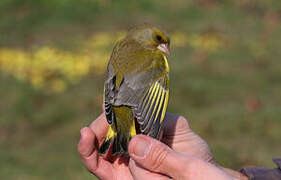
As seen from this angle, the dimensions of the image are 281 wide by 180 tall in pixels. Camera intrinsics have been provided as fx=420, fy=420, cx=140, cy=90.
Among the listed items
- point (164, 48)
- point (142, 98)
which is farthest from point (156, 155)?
point (164, 48)

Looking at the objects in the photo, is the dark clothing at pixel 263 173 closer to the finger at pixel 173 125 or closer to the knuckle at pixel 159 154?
the finger at pixel 173 125

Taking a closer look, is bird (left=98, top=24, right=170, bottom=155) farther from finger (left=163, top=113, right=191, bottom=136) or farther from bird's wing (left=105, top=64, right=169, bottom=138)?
finger (left=163, top=113, right=191, bottom=136)

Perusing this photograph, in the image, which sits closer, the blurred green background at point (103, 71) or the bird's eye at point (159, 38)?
the bird's eye at point (159, 38)

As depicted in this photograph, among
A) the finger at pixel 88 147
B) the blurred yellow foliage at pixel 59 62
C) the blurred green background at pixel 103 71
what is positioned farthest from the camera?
the blurred yellow foliage at pixel 59 62

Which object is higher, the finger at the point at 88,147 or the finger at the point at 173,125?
the finger at the point at 173,125

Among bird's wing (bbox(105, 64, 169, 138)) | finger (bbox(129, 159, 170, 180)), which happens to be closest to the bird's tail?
bird's wing (bbox(105, 64, 169, 138))

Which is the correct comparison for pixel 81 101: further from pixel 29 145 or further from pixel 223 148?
pixel 223 148

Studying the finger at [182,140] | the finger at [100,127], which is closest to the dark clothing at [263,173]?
the finger at [182,140]

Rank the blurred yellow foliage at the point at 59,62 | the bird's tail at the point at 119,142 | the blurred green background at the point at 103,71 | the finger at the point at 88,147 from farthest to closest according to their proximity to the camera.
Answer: the blurred yellow foliage at the point at 59,62, the blurred green background at the point at 103,71, the finger at the point at 88,147, the bird's tail at the point at 119,142
